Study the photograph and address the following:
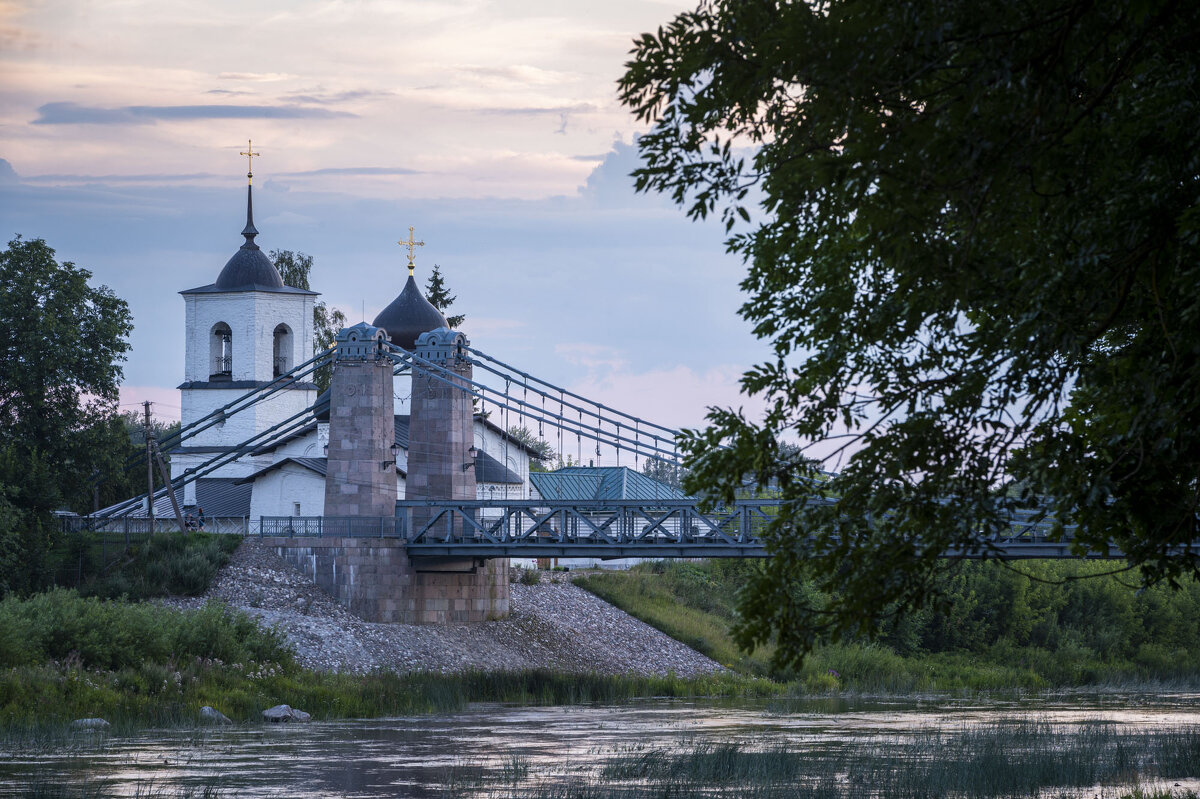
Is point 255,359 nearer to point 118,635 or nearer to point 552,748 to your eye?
point 118,635

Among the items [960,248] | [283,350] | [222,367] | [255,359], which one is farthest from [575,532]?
[960,248]

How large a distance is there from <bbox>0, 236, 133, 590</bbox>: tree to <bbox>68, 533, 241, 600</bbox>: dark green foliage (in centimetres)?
589

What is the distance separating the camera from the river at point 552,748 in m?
19.3

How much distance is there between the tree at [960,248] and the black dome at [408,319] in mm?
48166

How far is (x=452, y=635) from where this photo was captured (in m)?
42.1

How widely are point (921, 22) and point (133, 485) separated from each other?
172ft

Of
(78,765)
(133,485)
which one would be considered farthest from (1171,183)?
(133,485)

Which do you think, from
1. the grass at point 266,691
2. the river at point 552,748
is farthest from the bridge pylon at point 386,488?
the river at point 552,748

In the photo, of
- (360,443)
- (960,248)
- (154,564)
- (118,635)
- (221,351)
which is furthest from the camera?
(221,351)

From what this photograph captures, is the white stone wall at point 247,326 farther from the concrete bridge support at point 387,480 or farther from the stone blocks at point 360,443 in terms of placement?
the stone blocks at point 360,443

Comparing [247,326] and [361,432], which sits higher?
[247,326]

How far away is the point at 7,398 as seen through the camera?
4878cm

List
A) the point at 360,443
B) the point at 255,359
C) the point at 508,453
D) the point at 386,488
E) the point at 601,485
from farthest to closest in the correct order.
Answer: the point at 601,485 < the point at 255,359 < the point at 508,453 < the point at 386,488 < the point at 360,443

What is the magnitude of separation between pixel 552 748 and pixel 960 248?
16.3 metres
